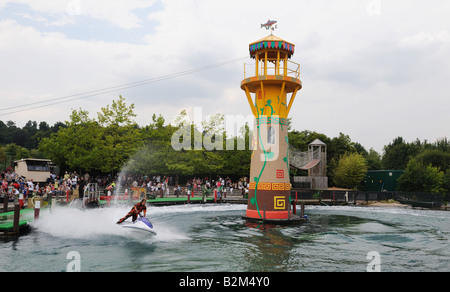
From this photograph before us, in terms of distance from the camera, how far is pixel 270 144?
84.7ft

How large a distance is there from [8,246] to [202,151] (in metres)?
38.3

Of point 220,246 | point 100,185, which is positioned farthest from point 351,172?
point 220,246

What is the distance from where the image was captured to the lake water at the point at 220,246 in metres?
15.0

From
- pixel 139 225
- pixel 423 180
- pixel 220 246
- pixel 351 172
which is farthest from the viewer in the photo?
pixel 351 172

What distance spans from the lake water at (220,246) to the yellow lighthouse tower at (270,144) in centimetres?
167

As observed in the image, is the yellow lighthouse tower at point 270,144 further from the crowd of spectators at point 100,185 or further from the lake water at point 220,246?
the crowd of spectators at point 100,185

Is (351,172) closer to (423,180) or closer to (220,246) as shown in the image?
(423,180)

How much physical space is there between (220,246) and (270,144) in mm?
9481

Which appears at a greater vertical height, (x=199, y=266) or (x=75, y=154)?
(x=75, y=154)

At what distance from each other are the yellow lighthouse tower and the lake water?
1.67 meters

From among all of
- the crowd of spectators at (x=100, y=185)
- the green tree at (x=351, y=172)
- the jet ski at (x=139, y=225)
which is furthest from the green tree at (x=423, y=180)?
the jet ski at (x=139, y=225)
